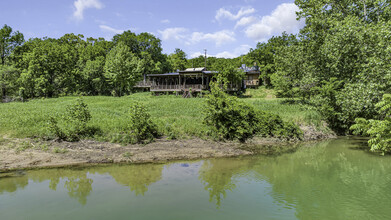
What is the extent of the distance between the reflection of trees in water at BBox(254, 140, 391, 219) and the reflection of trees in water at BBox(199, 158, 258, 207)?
1.03m

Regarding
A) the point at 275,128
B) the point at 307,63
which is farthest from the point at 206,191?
the point at 307,63

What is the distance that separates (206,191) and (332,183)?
491cm

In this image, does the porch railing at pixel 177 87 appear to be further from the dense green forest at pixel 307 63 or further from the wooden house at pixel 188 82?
the dense green forest at pixel 307 63

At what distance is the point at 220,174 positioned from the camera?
10.4 metres

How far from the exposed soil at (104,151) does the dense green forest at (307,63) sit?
22.2 ft

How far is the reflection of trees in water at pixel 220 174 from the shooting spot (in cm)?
838

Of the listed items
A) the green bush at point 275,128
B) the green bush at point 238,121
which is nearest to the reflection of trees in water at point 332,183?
the green bush at point 275,128

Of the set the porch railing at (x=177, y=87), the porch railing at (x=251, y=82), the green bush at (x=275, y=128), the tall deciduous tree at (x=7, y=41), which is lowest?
the green bush at (x=275, y=128)

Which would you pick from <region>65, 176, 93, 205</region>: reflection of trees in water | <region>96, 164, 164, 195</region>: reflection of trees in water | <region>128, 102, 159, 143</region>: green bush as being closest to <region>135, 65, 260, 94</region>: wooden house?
<region>128, 102, 159, 143</region>: green bush

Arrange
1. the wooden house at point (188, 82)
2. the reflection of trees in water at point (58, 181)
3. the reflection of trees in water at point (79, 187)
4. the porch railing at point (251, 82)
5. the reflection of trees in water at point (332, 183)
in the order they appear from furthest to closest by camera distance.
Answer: the porch railing at point (251, 82)
the wooden house at point (188, 82)
the reflection of trees in water at point (58, 181)
the reflection of trees in water at point (79, 187)
the reflection of trees in water at point (332, 183)

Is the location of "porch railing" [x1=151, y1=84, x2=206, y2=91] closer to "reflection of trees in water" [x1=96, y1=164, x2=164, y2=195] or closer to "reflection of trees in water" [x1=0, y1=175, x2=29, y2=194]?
"reflection of trees in water" [x1=96, y1=164, x2=164, y2=195]

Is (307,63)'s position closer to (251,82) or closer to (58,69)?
(251,82)

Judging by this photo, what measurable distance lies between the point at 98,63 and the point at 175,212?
52374mm

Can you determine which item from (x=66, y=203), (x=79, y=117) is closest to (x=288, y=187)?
(x=66, y=203)
